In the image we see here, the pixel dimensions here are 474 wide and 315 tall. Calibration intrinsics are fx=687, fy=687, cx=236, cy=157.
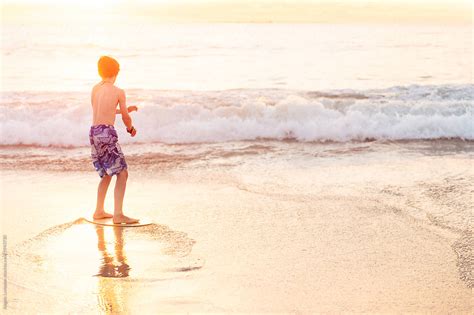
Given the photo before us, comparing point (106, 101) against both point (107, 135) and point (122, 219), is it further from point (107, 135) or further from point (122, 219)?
point (122, 219)

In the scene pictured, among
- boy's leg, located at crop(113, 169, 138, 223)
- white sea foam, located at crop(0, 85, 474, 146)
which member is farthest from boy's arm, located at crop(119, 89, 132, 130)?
white sea foam, located at crop(0, 85, 474, 146)

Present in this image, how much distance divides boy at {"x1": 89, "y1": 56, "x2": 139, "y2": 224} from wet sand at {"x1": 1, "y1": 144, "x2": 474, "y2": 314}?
0.29 meters

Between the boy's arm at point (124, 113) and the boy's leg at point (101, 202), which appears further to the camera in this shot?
the boy's leg at point (101, 202)

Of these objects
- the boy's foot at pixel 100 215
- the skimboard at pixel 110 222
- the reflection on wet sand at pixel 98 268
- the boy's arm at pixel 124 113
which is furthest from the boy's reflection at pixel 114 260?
the boy's arm at pixel 124 113

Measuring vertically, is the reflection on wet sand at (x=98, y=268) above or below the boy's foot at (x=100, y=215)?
below

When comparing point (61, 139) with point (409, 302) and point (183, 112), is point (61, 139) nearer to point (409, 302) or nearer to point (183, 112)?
point (183, 112)

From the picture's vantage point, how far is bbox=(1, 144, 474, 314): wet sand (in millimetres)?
4488

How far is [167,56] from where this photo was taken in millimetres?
29359

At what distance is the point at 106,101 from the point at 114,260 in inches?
65.5

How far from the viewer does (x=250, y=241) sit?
5750 mm

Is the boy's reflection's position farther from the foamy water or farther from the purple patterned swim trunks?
the purple patterned swim trunks

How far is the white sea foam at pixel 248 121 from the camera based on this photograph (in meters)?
11.1

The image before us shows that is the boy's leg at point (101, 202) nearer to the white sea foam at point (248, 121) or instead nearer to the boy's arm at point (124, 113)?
the boy's arm at point (124, 113)

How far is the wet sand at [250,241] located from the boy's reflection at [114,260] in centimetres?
1
